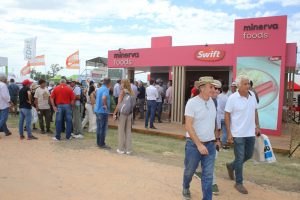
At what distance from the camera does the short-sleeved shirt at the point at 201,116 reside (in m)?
4.72

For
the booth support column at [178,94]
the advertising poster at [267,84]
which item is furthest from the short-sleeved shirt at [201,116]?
the booth support column at [178,94]

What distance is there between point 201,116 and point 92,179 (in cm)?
248

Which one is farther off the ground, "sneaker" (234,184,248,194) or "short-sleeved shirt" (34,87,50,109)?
"short-sleeved shirt" (34,87,50,109)

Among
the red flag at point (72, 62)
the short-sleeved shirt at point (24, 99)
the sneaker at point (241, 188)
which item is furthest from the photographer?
the red flag at point (72, 62)

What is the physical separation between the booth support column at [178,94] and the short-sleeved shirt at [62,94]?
6012 mm

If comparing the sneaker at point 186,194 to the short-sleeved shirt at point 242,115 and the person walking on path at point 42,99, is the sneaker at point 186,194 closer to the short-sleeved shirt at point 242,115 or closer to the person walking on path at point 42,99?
the short-sleeved shirt at point 242,115

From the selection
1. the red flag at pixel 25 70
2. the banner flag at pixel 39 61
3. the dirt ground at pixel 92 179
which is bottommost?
the dirt ground at pixel 92 179

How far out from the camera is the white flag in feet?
69.9

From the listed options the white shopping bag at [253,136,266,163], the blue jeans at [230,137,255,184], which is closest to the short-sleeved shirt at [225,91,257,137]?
the blue jeans at [230,137,255,184]

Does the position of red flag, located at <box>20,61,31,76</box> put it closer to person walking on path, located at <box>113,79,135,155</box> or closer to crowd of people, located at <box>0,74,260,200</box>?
crowd of people, located at <box>0,74,260,200</box>

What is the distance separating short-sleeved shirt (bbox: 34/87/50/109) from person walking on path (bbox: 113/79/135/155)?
11.7 feet

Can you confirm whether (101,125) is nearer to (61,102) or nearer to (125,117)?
(125,117)

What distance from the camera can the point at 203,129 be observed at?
15.6 feet

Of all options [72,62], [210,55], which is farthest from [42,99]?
[72,62]
